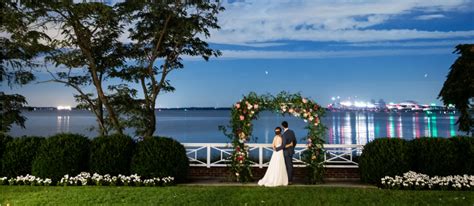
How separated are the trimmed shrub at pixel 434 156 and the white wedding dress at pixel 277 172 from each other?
3693 millimetres

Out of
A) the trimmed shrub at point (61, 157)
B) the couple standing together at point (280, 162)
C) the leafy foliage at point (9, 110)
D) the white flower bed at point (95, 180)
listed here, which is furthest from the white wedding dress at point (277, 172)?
the leafy foliage at point (9, 110)

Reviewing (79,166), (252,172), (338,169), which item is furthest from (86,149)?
(338,169)

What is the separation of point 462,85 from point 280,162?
8381 mm

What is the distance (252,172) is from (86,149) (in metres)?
5.21

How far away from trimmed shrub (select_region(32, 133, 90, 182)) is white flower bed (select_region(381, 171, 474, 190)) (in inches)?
342

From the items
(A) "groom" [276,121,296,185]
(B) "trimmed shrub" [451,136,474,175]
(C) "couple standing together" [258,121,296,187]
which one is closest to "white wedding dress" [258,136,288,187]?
(C) "couple standing together" [258,121,296,187]

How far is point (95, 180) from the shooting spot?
525 inches

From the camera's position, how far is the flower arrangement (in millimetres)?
13319

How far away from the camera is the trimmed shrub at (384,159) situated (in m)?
13.2

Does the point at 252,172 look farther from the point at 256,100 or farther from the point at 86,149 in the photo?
the point at 86,149

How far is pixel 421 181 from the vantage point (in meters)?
12.8

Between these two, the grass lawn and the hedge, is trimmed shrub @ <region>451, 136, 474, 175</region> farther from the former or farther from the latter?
the grass lawn

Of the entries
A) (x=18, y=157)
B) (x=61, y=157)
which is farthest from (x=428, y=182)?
(x=18, y=157)

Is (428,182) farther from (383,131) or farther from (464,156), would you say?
(383,131)
